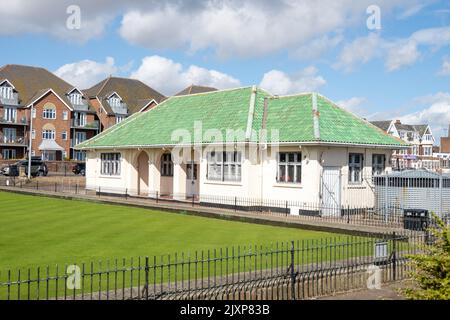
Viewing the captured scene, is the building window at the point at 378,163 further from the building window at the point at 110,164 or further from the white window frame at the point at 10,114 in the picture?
the white window frame at the point at 10,114

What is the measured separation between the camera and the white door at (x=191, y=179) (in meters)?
34.0

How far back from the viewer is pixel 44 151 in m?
74.9

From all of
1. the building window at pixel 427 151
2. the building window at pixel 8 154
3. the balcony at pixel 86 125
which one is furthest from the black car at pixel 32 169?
the building window at pixel 427 151

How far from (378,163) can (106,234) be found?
1694 cm

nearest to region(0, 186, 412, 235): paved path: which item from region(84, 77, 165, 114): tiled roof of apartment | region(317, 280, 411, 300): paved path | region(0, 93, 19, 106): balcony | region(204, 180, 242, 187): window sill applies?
region(204, 180, 242, 187): window sill

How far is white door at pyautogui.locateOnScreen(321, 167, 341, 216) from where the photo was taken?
2641 centimetres

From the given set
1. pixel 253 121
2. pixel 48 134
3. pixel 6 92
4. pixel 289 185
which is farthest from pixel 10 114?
pixel 289 185

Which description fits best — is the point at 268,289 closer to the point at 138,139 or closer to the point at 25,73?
the point at 138,139

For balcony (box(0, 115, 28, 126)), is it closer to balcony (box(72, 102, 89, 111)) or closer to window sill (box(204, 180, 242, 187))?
balcony (box(72, 102, 89, 111))

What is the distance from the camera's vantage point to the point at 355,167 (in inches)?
1116

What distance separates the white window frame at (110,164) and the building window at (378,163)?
17.2m

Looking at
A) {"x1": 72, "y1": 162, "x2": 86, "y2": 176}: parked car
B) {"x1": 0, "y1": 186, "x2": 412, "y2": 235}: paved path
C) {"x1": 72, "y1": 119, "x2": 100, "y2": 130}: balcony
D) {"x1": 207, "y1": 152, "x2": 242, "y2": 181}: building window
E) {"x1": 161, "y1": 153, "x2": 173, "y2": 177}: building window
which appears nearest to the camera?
{"x1": 0, "y1": 186, "x2": 412, "y2": 235}: paved path

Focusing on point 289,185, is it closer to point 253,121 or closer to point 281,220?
point 253,121

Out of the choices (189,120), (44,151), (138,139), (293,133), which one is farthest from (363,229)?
(44,151)
